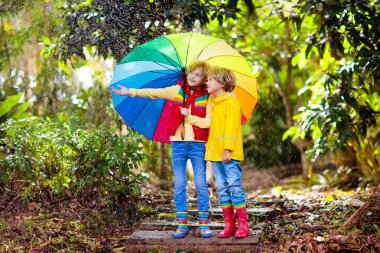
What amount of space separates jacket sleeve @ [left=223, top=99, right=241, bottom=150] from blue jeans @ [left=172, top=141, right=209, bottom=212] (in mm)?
350

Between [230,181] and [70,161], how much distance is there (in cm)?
211

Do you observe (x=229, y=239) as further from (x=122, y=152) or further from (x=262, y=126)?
(x=262, y=126)

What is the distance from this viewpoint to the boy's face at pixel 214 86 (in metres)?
4.68

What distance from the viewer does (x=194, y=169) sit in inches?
193

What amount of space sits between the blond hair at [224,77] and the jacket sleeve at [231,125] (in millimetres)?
140

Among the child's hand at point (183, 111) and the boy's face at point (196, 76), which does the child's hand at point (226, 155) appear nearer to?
the child's hand at point (183, 111)

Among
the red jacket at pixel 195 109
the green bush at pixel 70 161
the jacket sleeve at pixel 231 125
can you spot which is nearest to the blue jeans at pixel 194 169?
the red jacket at pixel 195 109

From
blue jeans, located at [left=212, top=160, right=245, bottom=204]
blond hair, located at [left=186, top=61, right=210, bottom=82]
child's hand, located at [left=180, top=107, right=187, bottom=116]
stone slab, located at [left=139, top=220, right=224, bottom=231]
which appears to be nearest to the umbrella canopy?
blond hair, located at [left=186, top=61, right=210, bottom=82]

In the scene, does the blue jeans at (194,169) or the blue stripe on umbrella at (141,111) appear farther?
the blue stripe on umbrella at (141,111)

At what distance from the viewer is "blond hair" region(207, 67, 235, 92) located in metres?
4.67

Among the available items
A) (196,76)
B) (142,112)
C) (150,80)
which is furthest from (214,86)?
(142,112)

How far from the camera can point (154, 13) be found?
646cm

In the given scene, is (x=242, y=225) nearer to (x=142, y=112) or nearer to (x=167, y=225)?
(x=167, y=225)

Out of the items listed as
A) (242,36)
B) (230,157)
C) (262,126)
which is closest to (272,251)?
(230,157)
